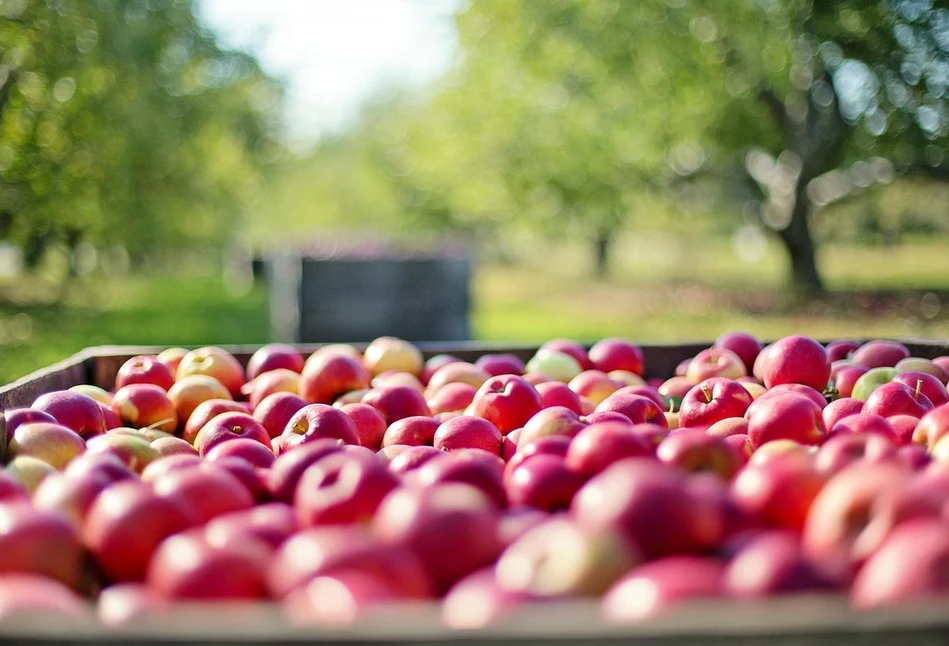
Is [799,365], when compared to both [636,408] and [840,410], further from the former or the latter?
[636,408]

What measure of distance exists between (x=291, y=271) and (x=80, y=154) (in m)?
7.80

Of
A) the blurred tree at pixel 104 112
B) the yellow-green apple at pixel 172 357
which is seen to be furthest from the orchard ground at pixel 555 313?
the yellow-green apple at pixel 172 357

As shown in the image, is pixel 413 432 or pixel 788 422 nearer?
pixel 788 422

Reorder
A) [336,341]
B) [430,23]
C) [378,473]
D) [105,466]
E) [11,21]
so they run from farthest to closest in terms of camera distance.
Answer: [430,23] → [11,21] → [336,341] → [105,466] → [378,473]

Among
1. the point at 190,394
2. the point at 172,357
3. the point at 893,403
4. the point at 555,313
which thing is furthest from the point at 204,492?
the point at 555,313

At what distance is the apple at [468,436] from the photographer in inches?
98.3

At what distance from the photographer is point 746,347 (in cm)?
379

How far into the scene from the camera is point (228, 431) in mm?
2619

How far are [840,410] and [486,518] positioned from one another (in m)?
1.46

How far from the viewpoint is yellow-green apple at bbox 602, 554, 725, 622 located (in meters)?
1.26

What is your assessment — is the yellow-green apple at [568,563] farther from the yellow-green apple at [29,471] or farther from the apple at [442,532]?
the yellow-green apple at [29,471]

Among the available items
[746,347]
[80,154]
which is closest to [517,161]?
[80,154]

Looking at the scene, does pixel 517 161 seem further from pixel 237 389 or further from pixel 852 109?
pixel 237 389

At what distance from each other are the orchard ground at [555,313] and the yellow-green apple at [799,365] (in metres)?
8.29
